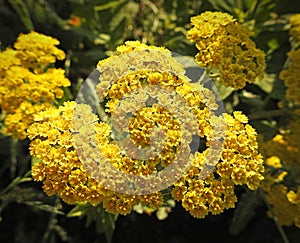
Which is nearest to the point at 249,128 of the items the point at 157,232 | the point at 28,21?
the point at 157,232

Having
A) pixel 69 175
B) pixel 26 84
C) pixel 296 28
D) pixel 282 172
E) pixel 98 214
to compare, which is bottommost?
pixel 282 172

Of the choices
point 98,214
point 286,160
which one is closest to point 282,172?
point 286,160

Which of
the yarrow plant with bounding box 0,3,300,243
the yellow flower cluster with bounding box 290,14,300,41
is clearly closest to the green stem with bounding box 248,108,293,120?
the yarrow plant with bounding box 0,3,300,243

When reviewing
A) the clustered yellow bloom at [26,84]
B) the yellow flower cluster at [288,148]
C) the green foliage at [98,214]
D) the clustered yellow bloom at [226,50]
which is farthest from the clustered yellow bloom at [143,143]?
the yellow flower cluster at [288,148]

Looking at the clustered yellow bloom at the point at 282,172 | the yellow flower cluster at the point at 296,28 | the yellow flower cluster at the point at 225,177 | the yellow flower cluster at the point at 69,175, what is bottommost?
the clustered yellow bloom at the point at 282,172

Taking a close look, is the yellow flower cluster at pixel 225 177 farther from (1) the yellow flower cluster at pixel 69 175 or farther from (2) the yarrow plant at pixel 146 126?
(1) the yellow flower cluster at pixel 69 175

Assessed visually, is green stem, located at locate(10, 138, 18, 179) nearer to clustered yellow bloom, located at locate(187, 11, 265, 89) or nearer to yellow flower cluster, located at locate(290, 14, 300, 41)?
clustered yellow bloom, located at locate(187, 11, 265, 89)

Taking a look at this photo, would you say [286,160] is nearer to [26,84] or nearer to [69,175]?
[69,175]
